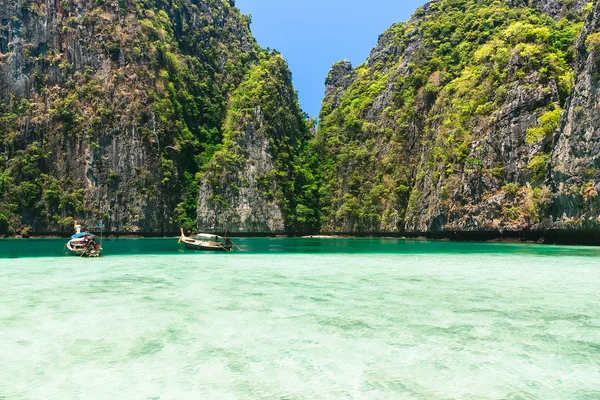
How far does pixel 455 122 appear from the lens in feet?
186

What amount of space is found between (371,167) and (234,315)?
6625 cm

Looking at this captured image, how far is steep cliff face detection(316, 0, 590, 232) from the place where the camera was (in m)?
47.1

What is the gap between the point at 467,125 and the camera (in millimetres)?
55062

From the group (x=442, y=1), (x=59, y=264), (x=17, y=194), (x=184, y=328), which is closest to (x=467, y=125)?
(x=442, y=1)

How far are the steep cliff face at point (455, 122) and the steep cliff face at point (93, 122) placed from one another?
29.0m

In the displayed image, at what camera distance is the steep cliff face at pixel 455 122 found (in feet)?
155

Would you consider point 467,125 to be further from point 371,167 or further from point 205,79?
point 205,79

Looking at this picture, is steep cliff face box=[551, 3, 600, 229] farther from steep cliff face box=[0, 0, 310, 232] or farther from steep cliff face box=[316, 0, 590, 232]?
steep cliff face box=[0, 0, 310, 232]

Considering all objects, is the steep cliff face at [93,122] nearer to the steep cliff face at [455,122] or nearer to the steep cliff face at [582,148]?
the steep cliff face at [455,122]

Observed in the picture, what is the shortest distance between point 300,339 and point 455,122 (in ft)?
178

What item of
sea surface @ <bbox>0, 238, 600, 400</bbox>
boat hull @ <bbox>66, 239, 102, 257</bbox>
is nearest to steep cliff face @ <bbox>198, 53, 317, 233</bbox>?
boat hull @ <bbox>66, 239, 102, 257</bbox>

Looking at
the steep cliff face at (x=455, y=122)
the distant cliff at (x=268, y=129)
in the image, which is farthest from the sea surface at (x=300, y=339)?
the distant cliff at (x=268, y=129)

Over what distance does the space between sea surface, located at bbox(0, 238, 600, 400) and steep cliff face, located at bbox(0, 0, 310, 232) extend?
53.5 m

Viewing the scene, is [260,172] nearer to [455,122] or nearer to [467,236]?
[455,122]
